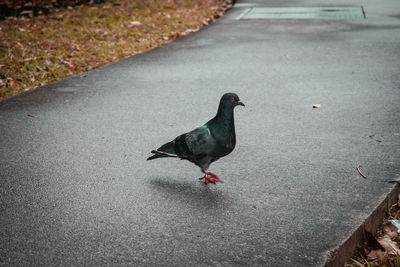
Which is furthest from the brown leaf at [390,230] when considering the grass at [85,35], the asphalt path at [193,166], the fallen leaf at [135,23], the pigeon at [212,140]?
Answer: the fallen leaf at [135,23]

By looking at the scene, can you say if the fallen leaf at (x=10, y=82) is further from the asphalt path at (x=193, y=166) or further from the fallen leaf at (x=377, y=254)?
the fallen leaf at (x=377, y=254)

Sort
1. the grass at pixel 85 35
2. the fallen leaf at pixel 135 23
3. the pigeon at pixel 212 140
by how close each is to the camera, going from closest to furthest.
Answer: the pigeon at pixel 212 140 < the grass at pixel 85 35 < the fallen leaf at pixel 135 23

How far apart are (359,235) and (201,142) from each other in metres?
1.27

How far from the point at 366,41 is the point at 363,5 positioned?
5.42m

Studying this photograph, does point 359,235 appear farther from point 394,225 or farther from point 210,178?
point 210,178

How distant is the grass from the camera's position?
7.62 m

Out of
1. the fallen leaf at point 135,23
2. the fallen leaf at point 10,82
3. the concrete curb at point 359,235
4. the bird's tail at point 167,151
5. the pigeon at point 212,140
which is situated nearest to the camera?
the concrete curb at point 359,235

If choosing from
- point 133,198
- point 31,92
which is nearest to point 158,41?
point 31,92

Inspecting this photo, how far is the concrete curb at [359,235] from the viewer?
9.16 ft

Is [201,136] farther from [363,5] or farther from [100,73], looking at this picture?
[363,5]

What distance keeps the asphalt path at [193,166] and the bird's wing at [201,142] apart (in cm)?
31

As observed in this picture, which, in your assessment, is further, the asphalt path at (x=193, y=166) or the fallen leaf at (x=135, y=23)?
the fallen leaf at (x=135, y=23)

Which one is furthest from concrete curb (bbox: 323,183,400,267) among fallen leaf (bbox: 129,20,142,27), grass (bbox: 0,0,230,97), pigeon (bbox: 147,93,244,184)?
fallen leaf (bbox: 129,20,142,27)

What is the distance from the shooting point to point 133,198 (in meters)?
3.61
